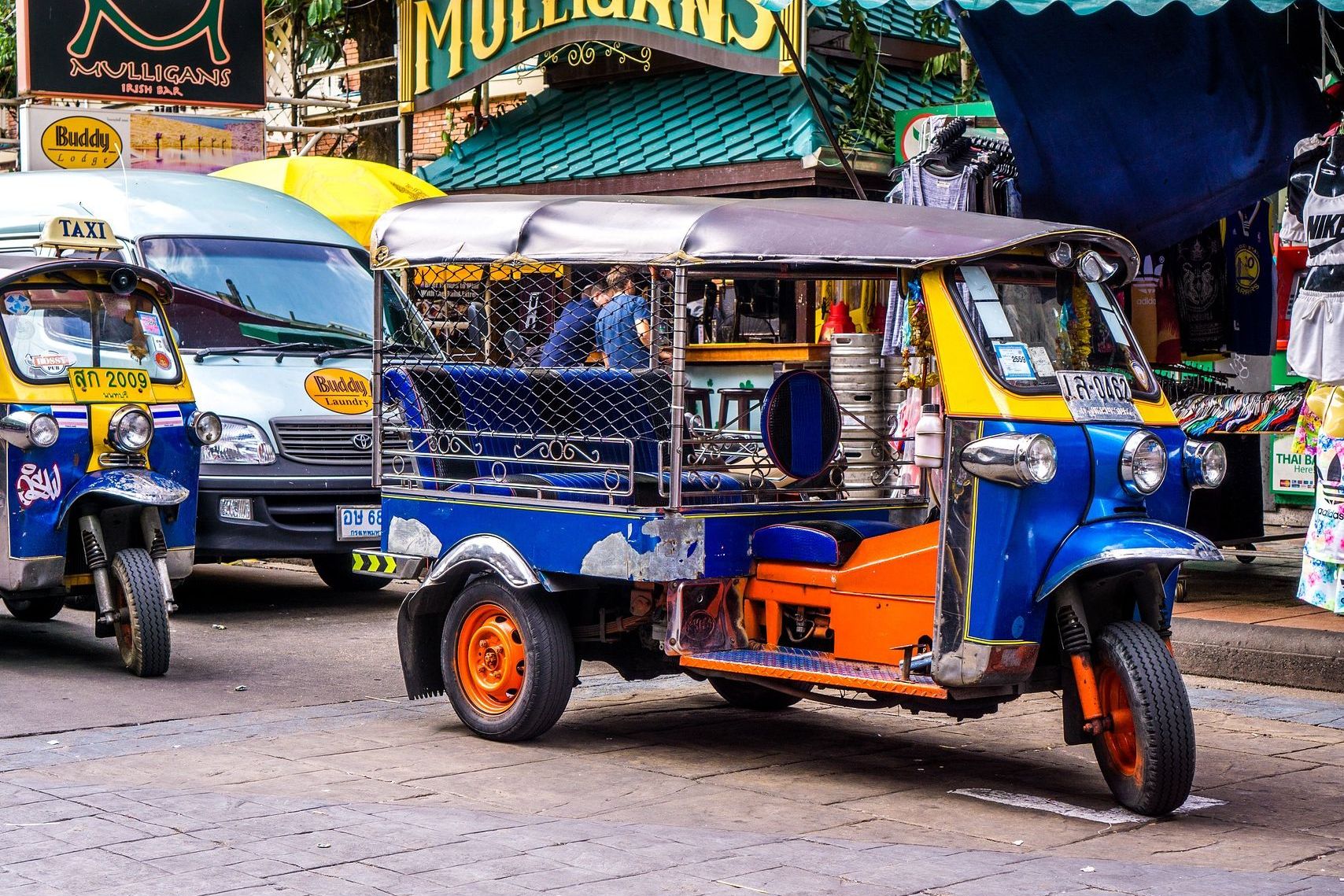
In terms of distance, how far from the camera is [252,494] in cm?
987

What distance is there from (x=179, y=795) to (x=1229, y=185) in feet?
19.5

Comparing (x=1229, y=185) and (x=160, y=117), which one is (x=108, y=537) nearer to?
(x=1229, y=185)

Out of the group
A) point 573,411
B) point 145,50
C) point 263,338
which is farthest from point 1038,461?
point 145,50

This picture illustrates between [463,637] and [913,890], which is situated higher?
[463,637]

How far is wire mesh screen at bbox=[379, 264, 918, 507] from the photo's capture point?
650 centimetres

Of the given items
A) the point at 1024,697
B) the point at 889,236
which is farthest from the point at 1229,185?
the point at 889,236

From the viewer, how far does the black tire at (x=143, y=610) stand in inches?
310

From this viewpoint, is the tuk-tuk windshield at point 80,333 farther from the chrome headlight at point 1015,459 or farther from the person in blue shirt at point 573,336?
the chrome headlight at point 1015,459

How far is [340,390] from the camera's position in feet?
33.8

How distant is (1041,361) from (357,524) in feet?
17.5

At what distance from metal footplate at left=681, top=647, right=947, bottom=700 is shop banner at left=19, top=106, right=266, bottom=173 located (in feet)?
39.7

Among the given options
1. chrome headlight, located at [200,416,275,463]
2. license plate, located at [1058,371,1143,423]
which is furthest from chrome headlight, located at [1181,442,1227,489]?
chrome headlight, located at [200,416,275,463]

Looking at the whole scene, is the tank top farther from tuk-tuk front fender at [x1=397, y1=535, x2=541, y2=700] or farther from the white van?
the white van

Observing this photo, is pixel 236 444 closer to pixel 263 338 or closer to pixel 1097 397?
pixel 263 338
